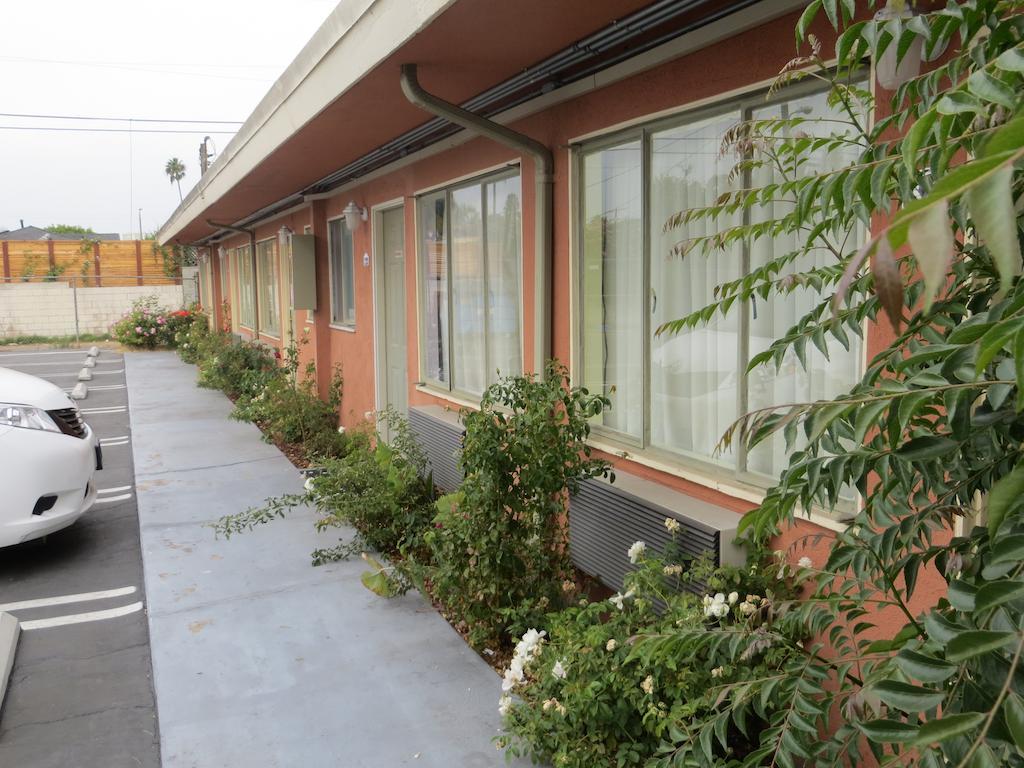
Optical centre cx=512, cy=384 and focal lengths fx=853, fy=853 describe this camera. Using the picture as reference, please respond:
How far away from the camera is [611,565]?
4.29 m

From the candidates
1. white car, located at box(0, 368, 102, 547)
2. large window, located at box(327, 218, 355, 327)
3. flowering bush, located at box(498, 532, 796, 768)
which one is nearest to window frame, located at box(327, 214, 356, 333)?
large window, located at box(327, 218, 355, 327)

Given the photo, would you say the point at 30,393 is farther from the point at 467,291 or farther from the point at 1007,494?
the point at 1007,494

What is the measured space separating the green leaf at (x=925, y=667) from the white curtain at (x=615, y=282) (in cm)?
321

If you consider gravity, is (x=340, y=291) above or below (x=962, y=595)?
above

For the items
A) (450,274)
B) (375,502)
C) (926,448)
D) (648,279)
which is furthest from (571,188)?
(926,448)

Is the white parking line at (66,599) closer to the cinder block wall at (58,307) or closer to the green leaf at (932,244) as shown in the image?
the green leaf at (932,244)

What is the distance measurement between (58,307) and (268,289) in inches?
661

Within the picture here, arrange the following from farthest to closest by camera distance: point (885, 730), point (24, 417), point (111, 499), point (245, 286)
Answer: point (245, 286) → point (111, 499) → point (24, 417) → point (885, 730)

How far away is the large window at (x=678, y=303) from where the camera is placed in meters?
3.55

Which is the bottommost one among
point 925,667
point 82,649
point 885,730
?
point 82,649

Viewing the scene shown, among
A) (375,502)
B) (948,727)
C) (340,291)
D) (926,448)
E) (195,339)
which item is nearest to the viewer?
(948,727)

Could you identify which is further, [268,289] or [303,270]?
[268,289]

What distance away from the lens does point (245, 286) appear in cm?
1736

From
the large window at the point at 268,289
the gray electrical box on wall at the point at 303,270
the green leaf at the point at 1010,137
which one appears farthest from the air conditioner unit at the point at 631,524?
the large window at the point at 268,289
